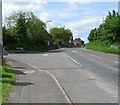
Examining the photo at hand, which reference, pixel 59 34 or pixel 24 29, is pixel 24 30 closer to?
pixel 24 29

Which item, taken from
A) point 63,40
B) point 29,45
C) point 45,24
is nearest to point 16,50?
point 29,45

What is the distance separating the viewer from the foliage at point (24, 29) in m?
54.1

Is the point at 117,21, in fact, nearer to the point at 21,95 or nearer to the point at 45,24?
the point at 45,24

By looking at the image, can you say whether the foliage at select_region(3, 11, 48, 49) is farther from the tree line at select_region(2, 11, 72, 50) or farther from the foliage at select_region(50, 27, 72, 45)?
the foliage at select_region(50, 27, 72, 45)

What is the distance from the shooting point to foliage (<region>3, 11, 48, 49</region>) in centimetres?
5409

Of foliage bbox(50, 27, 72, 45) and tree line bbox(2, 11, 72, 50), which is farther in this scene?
foliage bbox(50, 27, 72, 45)

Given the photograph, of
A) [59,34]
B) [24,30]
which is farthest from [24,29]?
[59,34]

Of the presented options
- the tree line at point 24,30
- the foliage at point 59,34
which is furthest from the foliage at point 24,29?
the foliage at point 59,34

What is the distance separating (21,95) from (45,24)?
5280 centimetres

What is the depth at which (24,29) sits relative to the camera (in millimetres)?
56062

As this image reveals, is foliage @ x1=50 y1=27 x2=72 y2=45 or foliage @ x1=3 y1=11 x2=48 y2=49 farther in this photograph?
foliage @ x1=50 y1=27 x2=72 y2=45

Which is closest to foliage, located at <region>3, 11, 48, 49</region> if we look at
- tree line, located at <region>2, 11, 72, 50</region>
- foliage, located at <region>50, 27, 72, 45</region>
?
tree line, located at <region>2, 11, 72, 50</region>

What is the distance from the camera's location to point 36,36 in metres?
58.0

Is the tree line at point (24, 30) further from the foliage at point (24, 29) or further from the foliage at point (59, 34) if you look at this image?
the foliage at point (59, 34)
